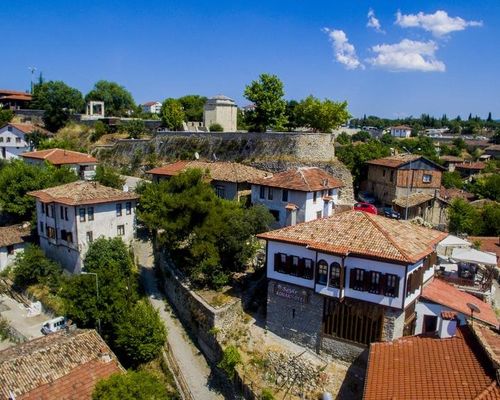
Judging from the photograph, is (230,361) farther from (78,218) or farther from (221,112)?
(221,112)

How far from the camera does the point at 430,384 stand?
14562 mm


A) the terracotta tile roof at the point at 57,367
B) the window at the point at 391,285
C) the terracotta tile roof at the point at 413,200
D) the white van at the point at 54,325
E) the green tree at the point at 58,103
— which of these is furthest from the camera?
the green tree at the point at 58,103

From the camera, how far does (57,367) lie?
69.3 ft

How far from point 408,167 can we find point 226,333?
89.2 ft

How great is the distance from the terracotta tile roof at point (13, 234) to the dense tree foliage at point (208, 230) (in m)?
15.3

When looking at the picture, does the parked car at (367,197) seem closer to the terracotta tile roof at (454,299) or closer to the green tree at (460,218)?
the green tree at (460,218)

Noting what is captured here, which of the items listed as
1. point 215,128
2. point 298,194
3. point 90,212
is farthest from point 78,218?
point 215,128

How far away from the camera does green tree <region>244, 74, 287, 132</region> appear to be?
167ft

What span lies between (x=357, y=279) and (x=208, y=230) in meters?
9.89

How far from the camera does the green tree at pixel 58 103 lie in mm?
69688

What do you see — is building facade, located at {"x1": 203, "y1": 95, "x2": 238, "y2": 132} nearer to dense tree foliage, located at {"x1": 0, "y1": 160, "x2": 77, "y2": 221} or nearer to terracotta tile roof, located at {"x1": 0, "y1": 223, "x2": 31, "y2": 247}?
dense tree foliage, located at {"x1": 0, "y1": 160, "x2": 77, "y2": 221}

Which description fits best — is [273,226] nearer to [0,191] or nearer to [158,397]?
[158,397]

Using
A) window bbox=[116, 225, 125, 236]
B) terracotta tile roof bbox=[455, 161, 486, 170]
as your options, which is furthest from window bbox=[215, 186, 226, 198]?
terracotta tile roof bbox=[455, 161, 486, 170]

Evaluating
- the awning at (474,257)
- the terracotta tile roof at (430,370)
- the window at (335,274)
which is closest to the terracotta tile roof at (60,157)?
the window at (335,274)
